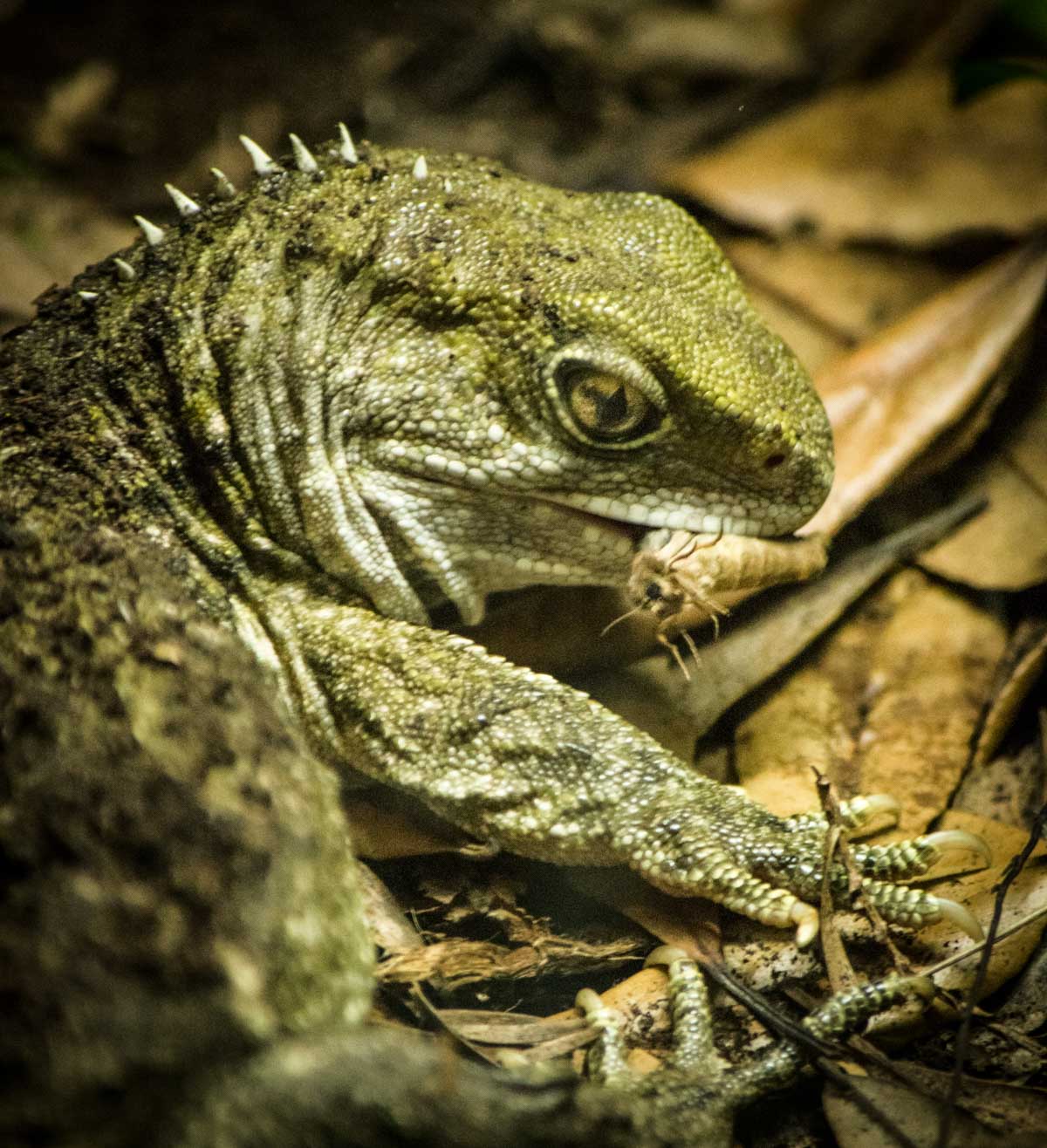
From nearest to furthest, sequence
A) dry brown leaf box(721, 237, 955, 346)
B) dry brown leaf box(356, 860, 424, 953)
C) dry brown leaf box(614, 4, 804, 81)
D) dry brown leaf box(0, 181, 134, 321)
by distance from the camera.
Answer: dry brown leaf box(356, 860, 424, 953) < dry brown leaf box(721, 237, 955, 346) < dry brown leaf box(0, 181, 134, 321) < dry brown leaf box(614, 4, 804, 81)

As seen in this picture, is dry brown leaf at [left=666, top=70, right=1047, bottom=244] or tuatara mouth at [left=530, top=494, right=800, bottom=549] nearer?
tuatara mouth at [left=530, top=494, right=800, bottom=549]

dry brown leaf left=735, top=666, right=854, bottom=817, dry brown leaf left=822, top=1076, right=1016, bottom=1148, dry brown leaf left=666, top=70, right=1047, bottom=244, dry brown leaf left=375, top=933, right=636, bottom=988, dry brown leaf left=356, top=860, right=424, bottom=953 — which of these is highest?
dry brown leaf left=666, top=70, right=1047, bottom=244

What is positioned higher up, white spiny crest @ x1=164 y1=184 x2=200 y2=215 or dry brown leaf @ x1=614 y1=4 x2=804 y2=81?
dry brown leaf @ x1=614 y1=4 x2=804 y2=81

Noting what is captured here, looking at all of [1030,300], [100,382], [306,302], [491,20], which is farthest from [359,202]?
[491,20]

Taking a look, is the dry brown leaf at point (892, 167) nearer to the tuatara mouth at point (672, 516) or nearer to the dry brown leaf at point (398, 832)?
the tuatara mouth at point (672, 516)

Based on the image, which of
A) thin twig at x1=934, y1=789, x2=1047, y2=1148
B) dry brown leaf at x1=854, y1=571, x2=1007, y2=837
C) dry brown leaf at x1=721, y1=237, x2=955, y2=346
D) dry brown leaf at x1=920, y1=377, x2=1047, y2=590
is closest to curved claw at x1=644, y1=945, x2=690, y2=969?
thin twig at x1=934, y1=789, x2=1047, y2=1148

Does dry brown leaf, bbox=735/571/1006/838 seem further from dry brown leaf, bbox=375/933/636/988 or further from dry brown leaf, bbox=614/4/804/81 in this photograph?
dry brown leaf, bbox=614/4/804/81

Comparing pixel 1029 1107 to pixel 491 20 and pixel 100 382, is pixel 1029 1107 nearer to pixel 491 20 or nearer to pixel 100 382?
pixel 100 382
